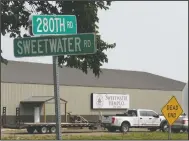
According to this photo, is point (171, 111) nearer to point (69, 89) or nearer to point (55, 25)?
point (55, 25)

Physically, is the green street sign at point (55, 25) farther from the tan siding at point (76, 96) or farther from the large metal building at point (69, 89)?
the tan siding at point (76, 96)

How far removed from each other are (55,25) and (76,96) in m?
43.5

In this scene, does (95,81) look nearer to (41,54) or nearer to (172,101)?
(172,101)

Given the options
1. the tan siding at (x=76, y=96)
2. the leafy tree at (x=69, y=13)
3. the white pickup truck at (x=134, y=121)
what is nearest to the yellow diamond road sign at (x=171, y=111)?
the leafy tree at (x=69, y=13)

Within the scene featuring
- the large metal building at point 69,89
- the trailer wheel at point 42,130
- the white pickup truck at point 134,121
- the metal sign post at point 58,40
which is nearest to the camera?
the metal sign post at point 58,40

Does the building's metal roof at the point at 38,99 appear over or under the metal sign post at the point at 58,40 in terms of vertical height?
over

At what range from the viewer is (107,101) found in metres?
51.8

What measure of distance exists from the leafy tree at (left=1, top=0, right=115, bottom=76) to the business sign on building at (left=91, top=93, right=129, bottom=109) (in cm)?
3395

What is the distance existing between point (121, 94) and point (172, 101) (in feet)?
113

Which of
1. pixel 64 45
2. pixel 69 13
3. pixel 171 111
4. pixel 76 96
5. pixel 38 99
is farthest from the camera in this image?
pixel 76 96

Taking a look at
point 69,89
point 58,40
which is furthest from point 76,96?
point 58,40

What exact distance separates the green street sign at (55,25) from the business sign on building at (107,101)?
43.7 metres

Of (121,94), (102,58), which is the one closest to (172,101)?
(102,58)

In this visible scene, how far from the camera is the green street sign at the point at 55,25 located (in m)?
7.08
